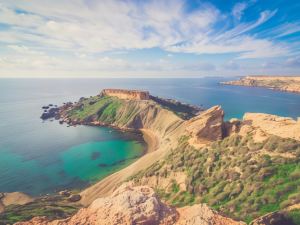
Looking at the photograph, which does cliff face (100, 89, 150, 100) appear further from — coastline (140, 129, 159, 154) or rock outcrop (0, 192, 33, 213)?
rock outcrop (0, 192, 33, 213)

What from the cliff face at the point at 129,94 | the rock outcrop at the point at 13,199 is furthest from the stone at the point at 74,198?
the cliff face at the point at 129,94

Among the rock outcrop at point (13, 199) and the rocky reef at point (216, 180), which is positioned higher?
the rocky reef at point (216, 180)

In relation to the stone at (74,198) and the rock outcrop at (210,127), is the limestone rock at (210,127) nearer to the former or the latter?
the rock outcrop at (210,127)

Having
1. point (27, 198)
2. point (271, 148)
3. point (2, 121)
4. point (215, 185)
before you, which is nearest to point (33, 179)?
point (27, 198)

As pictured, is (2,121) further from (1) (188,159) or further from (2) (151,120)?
(1) (188,159)

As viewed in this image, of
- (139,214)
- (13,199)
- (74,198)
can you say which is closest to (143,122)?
(74,198)

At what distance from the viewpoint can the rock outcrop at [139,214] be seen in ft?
52.3

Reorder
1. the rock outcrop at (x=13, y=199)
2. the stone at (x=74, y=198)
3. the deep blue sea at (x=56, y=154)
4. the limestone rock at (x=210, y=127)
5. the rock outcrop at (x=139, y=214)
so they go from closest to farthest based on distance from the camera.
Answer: the rock outcrop at (x=139, y=214)
the limestone rock at (x=210, y=127)
the rock outcrop at (x=13, y=199)
the stone at (x=74, y=198)
the deep blue sea at (x=56, y=154)

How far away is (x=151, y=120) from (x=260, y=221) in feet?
299

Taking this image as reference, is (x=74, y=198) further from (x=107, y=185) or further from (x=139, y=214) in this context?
(x=139, y=214)

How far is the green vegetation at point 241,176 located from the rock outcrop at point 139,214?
10275mm

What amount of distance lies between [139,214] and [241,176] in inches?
781

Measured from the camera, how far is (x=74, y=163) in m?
71.1

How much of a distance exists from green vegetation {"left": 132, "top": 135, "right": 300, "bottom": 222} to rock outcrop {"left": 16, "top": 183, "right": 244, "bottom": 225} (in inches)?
405
